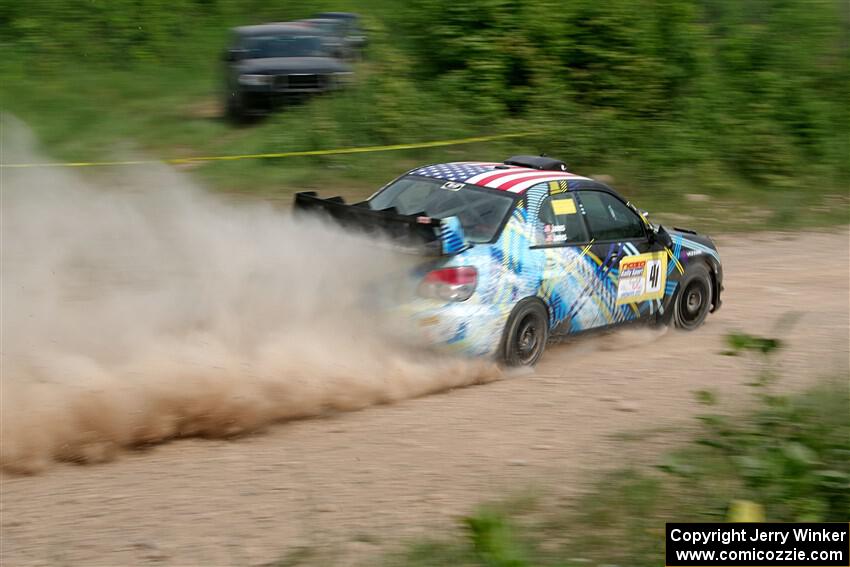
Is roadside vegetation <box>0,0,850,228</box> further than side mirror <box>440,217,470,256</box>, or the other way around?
roadside vegetation <box>0,0,850,228</box>

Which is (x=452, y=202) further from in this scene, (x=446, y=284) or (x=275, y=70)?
(x=275, y=70)

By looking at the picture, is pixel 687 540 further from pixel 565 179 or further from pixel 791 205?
pixel 791 205

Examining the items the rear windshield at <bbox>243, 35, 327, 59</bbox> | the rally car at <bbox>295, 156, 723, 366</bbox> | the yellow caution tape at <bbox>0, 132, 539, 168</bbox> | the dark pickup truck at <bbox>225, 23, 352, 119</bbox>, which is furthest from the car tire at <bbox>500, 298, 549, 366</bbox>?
the rear windshield at <bbox>243, 35, 327, 59</bbox>

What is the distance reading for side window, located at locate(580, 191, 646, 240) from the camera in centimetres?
889

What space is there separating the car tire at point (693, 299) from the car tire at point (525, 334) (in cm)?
210

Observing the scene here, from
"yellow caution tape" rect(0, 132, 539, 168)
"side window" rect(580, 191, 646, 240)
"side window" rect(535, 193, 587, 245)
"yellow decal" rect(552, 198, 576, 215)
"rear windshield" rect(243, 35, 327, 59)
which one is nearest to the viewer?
"side window" rect(535, 193, 587, 245)

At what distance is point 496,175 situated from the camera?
870cm

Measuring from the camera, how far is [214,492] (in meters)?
5.68

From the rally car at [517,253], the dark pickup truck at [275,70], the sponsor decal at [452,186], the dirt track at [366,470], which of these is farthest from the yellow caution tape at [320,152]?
the dirt track at [366,470]

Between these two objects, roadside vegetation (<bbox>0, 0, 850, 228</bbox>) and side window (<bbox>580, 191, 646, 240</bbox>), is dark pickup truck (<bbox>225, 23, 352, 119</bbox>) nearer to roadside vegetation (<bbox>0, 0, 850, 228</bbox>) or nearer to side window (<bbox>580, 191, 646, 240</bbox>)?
roadside vegetation (<bbox>0, 0, 850, 228</bbox>)

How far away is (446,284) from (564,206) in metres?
1.53

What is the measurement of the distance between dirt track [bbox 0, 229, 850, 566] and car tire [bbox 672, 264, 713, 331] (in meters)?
0.81

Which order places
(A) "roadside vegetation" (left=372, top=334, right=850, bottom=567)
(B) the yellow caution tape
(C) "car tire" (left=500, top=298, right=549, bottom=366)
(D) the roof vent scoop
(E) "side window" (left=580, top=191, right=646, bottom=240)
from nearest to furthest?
(A) "roadside vegetation" (left=372, top=334, right=850, bottom=567), (C) "car tire" (left=500, top=298, right=549, bottom=366), (E) "side window" (left=580, top=191, right=646, bottom=240), (D) the roof vent scoop, (B) the yellow caution tape

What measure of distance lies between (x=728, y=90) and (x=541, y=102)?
3.98m
